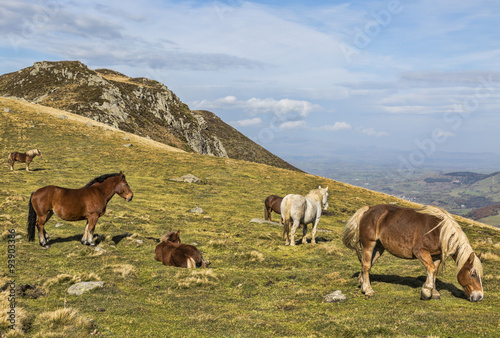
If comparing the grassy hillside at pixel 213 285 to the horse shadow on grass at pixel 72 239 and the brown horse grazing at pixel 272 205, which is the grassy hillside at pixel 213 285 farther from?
the brown horse grazing at pixel 272 205

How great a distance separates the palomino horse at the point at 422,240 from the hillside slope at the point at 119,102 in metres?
84.9

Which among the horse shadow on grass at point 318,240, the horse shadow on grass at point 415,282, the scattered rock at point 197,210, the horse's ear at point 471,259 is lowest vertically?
the horse shadow on grass at point 318,240

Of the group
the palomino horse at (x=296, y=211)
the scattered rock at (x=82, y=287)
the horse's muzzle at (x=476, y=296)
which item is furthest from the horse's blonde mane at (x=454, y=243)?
the palomino horse at (x=296, y=211)

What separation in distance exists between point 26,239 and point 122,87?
364 feet

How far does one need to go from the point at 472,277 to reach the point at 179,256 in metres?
10.9

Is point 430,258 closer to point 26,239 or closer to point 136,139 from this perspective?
point 26,239

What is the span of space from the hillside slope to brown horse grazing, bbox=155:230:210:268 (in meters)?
77.5

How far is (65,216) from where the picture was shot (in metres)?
15.3

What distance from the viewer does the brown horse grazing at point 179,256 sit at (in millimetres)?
14648

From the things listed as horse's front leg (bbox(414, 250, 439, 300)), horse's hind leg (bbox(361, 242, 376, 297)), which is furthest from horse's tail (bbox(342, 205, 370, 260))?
horse's front leg (bbox(414, 250, 439, 300))

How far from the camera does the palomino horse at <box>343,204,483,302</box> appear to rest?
924 cm

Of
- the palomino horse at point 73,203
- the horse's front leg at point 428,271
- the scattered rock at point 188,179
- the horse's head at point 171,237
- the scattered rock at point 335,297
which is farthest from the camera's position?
the scattered rock at point 188,179

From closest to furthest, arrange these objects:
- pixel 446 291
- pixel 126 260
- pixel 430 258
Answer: pixel 430 258
pixel 446 291
pixel 126 260

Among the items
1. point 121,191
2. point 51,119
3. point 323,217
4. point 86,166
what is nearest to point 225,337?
point 121,191
